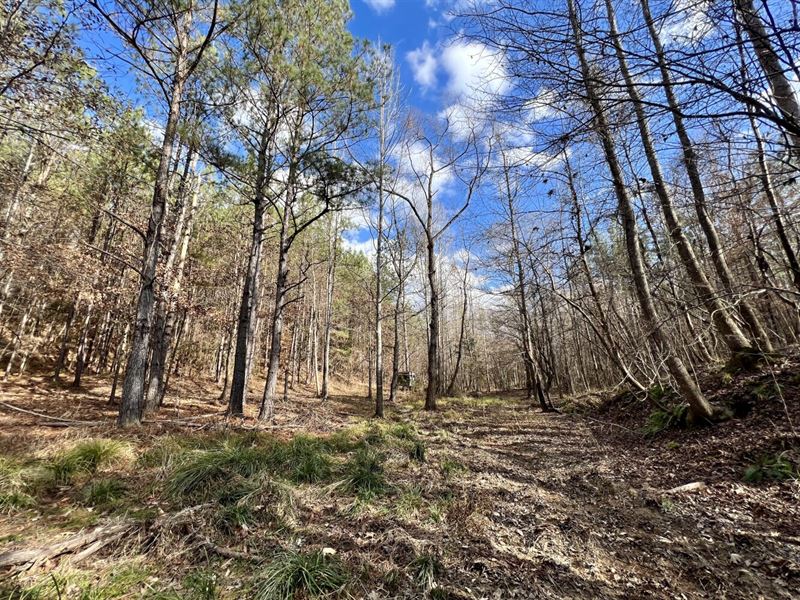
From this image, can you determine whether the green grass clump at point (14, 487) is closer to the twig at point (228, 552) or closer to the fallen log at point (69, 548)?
the fallen log at point (69, 548)

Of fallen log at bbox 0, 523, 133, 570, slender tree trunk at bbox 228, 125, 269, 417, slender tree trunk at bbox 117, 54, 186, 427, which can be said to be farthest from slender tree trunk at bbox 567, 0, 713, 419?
slender tree trunk at bbox 117, 54, 186, 427

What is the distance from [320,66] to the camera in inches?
283

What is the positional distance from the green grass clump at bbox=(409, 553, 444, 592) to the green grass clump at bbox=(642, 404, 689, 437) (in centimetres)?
511

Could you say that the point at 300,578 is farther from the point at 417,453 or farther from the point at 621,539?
the point at 417,453

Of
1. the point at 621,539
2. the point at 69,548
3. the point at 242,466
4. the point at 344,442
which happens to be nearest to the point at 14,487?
the point at 69,548

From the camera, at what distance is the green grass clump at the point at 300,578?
2.00m

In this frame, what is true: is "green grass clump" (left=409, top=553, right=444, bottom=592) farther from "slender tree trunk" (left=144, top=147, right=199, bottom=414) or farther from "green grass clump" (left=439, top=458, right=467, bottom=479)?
"slender tree trunk" (left=144, top=147, right=199, bottom=414)

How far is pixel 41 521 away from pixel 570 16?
5.47 m

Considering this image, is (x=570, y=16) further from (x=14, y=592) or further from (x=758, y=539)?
(x=14, y=592)

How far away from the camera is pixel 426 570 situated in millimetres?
2285

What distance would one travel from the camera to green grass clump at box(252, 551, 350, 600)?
2.00m

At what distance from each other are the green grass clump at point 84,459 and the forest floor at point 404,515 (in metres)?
0.02

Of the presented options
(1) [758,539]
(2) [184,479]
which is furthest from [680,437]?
(2) [184,479]

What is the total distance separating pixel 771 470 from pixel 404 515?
381cm
